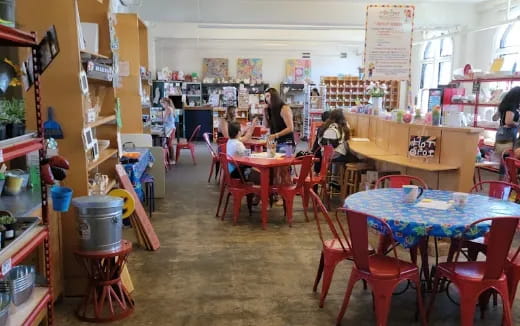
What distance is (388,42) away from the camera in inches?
248

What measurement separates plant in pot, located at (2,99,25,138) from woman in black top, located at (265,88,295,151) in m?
4.26

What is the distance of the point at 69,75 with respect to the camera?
3229mm

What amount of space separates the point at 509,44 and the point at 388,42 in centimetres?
478

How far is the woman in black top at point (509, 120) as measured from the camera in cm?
655

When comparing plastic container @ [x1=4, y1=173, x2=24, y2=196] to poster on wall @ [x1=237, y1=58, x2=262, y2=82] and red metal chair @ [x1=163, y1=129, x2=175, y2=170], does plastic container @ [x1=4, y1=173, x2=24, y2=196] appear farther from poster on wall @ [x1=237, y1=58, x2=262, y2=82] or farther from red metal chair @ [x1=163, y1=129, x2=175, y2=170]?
poster on wall @ [x1=237, y1=58, x2=262, y2=82]

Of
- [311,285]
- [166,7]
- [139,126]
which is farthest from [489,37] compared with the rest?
[311,285]

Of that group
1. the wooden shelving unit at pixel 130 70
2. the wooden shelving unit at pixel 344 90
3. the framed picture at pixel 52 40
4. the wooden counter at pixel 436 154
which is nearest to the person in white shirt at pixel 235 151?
the wooden counter at pixel 436 154

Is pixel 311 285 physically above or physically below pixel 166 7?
below

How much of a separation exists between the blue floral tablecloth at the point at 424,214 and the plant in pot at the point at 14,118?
206 centimetres

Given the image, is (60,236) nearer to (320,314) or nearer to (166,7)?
(320,314)

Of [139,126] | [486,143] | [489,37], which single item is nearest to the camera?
[139,126]

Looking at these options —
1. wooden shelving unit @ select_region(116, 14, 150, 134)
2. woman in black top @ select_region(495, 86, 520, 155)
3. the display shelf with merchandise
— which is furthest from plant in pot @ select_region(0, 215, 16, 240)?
the display shelf with merchandise

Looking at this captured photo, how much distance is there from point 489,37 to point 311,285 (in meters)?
8.33

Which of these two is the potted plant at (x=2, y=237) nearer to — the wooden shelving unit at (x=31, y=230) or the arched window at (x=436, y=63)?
the wooden shelving unit at (x=31, y=230)
